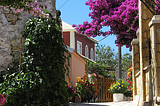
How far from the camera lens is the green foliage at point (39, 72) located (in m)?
6.79

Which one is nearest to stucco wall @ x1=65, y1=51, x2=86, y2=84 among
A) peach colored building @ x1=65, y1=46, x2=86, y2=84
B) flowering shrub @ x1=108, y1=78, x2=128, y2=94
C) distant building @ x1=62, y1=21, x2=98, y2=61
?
peach colored building @ x1=65, y1=46, x2=86, y2=84

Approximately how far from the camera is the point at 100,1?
428 inches

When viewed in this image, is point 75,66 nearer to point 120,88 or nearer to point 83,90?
point 83,90

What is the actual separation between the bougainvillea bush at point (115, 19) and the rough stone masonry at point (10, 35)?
3.56 m

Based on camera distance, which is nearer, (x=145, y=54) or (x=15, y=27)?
(x=145, y=54)

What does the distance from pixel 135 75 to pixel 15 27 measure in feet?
11.4

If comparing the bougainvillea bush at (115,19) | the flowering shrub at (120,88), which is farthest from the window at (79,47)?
the bougainvillea bush at (115,19)

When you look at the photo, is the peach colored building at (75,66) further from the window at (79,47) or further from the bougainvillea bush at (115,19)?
the window at (79,47)

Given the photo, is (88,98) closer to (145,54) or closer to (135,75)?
(135,75)

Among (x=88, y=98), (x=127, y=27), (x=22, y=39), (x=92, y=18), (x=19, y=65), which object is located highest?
(x=92, y=18)

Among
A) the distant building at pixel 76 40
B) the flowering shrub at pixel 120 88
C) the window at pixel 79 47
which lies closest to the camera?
the flowering shrub at pixel 120 88

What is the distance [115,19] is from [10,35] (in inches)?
160

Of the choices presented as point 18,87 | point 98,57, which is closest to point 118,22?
point 18,87

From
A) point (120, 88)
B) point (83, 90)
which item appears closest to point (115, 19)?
point (83, 90)
